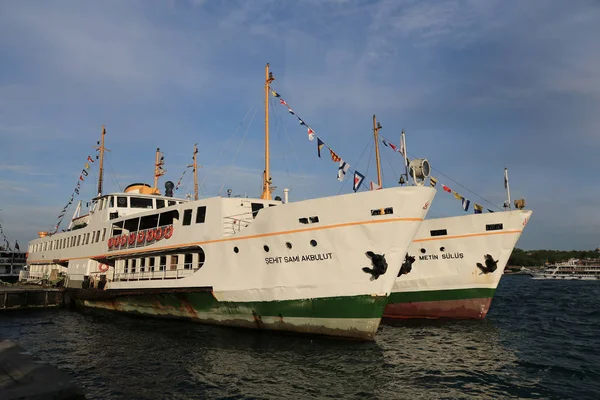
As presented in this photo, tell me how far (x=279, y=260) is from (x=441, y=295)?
11.6m

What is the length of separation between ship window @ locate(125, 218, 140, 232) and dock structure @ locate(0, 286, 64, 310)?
953 cm

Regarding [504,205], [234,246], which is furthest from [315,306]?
[504,205]

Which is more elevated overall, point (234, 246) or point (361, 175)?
point (361, 175)

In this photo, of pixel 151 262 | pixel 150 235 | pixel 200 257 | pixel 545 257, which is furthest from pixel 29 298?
pixel 545 257

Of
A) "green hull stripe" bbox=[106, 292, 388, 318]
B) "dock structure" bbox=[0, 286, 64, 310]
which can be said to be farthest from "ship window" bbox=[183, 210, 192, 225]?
"dock structure" bbox=[0, 286, 64, 310]

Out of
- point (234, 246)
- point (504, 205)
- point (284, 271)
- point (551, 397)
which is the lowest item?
point (551, 397)

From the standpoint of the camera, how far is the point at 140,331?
719 inches

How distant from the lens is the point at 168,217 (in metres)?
21.3

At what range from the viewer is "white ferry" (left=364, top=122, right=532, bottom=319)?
2148cm

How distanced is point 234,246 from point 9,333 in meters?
12.3

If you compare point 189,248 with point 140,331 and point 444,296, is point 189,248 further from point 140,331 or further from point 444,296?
point 444,296

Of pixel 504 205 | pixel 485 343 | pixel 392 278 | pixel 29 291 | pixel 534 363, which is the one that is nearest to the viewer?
pixel 534 363

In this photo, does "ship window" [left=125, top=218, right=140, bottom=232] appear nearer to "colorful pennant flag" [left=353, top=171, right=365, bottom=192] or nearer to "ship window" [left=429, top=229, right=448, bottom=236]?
"colorful pennant flag" [left=353, top=171, right=365, bottom=192]

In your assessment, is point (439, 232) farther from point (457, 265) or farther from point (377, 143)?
point (377, 143)
